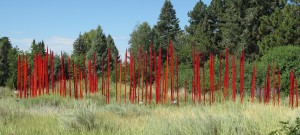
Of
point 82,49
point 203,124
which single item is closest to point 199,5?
point 82,49

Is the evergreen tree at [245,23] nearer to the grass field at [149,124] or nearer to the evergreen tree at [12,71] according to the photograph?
the evergreen tree at [12,71]

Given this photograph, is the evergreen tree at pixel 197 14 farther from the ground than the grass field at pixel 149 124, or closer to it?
farther from the ground

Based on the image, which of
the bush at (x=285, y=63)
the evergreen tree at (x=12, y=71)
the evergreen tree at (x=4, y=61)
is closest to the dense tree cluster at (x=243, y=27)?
the bush at (x=285, y=63)

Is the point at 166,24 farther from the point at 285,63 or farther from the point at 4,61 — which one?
the point at 285,63

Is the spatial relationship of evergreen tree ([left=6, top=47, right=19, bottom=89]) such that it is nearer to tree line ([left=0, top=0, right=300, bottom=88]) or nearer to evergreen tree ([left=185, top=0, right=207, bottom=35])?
tree line ([left=0, top=0, right=300, bottom=88])

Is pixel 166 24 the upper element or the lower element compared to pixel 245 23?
upper

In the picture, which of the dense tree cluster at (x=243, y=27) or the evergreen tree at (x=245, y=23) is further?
the evergreen tree at (x=245, y=23)

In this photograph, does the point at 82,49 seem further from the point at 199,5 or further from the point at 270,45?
the point at 270,45

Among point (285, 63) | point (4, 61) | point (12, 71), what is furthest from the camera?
point (4, 61)

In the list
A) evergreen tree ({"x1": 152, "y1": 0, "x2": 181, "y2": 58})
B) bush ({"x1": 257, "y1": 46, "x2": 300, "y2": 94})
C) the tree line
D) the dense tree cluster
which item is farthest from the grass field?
evergreen tree ({"x1": 152, "y1": 0, "x2": 181, "y2": 58})

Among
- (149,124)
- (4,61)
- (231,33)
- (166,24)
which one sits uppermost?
(166,24)

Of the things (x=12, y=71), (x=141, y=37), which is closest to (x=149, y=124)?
(x=12, y=71)

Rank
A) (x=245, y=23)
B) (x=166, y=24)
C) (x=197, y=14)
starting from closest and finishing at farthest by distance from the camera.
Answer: (x=245, y=23) < (x=197, y=14) < (x=166, y=24)

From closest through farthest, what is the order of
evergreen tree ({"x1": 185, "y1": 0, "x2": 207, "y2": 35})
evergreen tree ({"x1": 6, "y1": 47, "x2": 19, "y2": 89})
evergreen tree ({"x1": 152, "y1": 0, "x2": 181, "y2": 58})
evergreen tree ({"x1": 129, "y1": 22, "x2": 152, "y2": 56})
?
evergreen tree ({"x1": 6, "y1": 47, "x2": 19, "y2": 89}), evergreen tree ({"x1": 185, "y1": 0, "x2": 207, "y2": 35}), evergreen tree ({"x1": 129, "y1": 22, "x2": 152, "y2": 56}), evergreen tree ({"x1": 152, "y1": 0, "x2": 181, "y2": 58})
